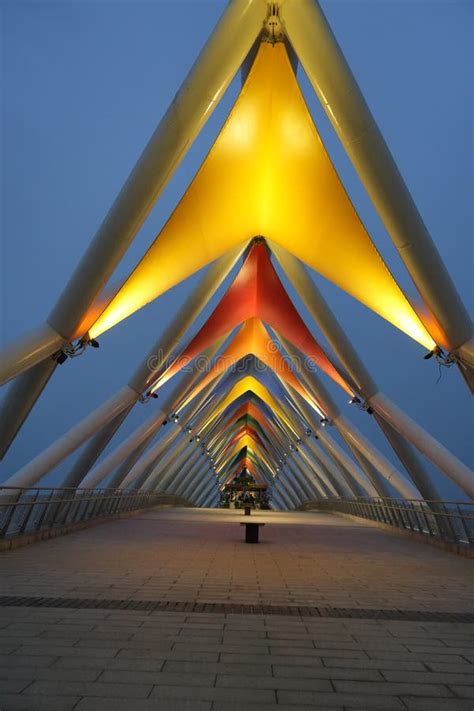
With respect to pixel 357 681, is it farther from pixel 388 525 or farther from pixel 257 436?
pixel 257 436

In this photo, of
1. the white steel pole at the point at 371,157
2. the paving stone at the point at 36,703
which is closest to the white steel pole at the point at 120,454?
the white steel pole at the point at 371,157

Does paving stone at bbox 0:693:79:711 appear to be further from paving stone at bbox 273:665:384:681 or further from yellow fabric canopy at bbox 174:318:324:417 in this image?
yellow fabric canopy at bbox 174:318:324:417

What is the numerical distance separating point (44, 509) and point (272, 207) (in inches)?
307

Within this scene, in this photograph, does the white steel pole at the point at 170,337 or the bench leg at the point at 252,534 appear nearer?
the bench leg at the point at 252,534

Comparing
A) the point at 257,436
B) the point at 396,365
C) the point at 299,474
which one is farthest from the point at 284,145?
the point at 396,365

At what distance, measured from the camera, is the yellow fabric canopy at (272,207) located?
10531 mm

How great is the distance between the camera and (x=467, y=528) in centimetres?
1055

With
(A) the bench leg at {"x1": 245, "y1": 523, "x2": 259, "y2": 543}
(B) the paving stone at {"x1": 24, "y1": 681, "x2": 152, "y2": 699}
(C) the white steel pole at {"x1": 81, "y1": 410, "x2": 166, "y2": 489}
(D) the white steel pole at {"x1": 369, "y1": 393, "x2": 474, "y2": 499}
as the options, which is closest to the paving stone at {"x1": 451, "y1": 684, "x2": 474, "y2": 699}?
(B) the paving stone at {"x1": 24, "y1": 681, "x2": 152, "y2": 699}

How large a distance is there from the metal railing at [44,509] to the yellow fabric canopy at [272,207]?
3295 mm

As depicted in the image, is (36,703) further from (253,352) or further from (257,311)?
(253,352)

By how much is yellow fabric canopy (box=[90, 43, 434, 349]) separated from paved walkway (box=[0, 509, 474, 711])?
5.62 m

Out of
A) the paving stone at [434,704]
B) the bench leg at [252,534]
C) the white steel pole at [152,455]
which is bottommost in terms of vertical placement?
the paving stone at [434,704]

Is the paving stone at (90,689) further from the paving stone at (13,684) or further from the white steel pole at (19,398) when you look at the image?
the white steel pole at (19,398)

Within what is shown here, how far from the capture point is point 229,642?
433cm
